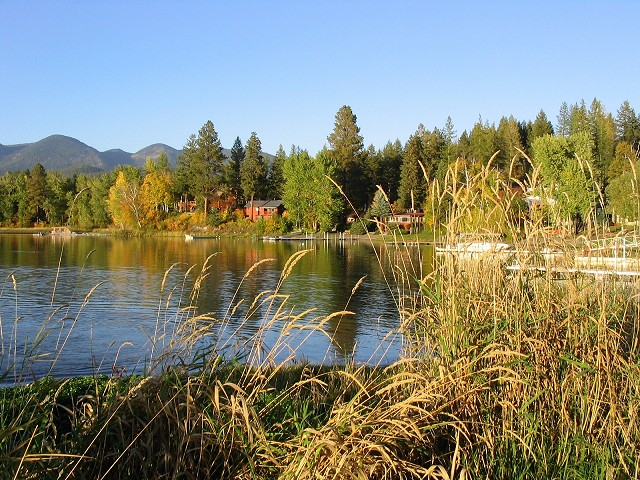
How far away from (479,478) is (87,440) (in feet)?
7.44

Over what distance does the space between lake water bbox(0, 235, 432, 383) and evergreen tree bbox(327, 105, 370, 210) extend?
3844 centimetres

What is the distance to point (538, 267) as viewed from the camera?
4.38 metres

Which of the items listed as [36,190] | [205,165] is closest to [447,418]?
[205,165]

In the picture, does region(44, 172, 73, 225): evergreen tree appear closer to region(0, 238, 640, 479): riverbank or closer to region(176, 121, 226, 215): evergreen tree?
region(176, 121, 226, 215): evergreen tree

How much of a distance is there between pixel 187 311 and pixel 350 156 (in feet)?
268

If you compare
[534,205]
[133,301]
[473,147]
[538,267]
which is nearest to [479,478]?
[538,267]

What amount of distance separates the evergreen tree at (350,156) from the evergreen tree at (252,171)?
11223 mm

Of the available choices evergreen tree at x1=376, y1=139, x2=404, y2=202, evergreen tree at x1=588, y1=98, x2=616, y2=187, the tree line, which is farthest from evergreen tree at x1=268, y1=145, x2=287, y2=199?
evergreen tree at x1=588, y1=98, x2=616, y2=187

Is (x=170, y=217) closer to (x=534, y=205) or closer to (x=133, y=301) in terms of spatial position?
(x=133, y=301)

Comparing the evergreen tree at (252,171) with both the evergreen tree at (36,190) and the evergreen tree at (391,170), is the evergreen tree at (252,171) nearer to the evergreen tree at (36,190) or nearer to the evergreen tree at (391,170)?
the evergreen tree at (391,170)

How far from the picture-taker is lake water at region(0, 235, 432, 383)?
4.92 m

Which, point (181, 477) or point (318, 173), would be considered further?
point (318, 173)

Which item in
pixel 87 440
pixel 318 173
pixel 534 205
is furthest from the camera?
pixel 318 173

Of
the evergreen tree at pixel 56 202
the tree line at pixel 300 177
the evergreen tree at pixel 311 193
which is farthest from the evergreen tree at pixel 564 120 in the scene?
the evergreen tree at pixel 56 202
